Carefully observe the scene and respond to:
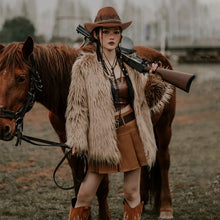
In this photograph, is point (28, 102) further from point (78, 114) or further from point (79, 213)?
point (79, 213)

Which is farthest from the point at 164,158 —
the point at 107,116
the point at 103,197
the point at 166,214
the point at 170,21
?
the point at 170,21

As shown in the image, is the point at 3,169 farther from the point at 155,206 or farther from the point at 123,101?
the point at 123,101

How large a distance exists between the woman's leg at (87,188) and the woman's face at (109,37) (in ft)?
3.50

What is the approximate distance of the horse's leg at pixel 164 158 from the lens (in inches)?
164

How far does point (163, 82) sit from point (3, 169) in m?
4.23

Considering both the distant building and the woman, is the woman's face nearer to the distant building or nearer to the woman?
the woman

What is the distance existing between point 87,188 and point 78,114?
0.64 m

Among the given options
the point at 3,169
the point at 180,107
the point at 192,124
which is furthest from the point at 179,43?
the point at 3,169

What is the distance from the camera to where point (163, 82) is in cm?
297

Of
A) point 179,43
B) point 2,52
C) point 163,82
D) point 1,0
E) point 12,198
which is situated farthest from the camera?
point 179,43

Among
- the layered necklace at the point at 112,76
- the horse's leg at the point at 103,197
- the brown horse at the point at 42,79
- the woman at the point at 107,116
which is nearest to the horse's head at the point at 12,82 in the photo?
the brown horse at the point at 42,79

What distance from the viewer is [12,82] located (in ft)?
8.33

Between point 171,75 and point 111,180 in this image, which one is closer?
point 171,75

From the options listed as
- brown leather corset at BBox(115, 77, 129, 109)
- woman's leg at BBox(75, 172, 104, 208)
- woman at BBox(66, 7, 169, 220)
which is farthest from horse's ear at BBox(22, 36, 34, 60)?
woman's leg at BBox(75, 172, 104, 208)
